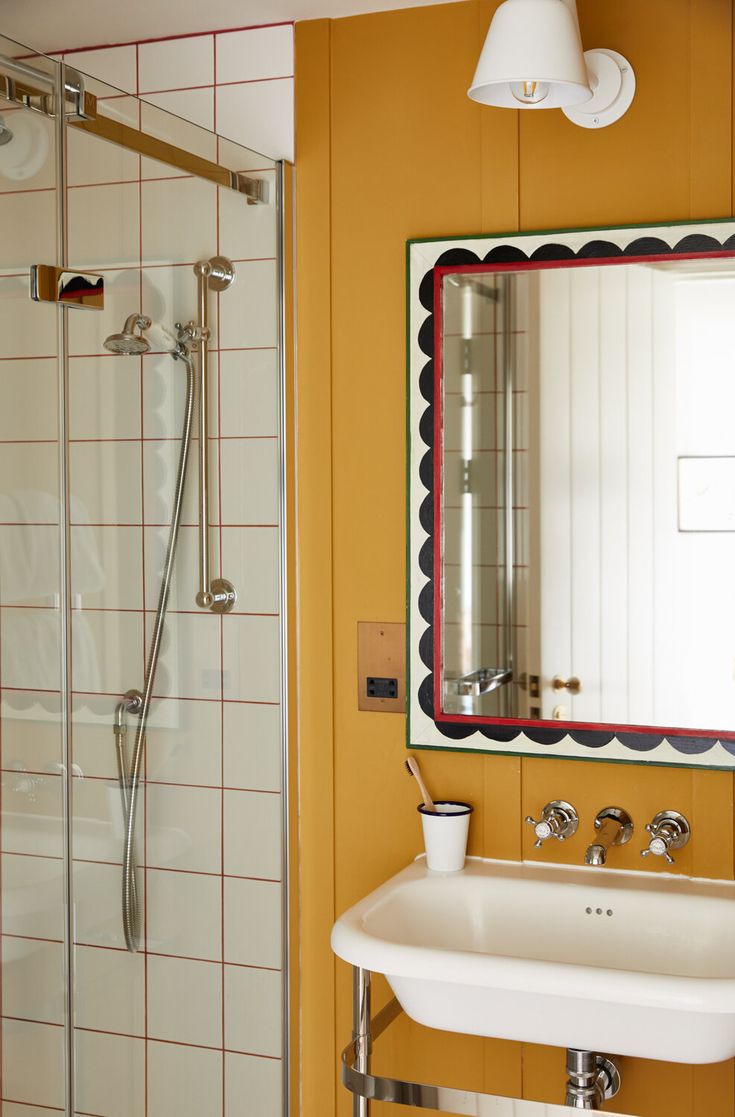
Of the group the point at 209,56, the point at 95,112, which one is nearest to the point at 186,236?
the point at 95,112

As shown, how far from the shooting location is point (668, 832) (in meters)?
2.05

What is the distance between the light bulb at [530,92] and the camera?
6.15ft

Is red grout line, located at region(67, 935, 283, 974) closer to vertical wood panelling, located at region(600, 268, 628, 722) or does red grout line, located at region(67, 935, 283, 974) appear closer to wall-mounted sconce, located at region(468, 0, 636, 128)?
vertical wood panelling, located at region(600, 268, 628, 722)

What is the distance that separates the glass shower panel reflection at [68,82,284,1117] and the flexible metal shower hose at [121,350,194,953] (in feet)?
0.06

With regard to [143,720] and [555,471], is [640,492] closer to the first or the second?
[555,471]

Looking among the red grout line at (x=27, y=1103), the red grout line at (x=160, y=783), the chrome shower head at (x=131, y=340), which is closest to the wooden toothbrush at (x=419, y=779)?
the red grout line at (x=160, y=783)

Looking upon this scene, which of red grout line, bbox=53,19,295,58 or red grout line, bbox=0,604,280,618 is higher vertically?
red grout line, bbox=53,19,295,58

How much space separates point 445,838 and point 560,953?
28 centimetres

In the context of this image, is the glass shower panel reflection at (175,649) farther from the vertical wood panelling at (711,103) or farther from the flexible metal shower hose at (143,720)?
the vertical wood panelling at (711,103)

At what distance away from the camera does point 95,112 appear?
1815 mm

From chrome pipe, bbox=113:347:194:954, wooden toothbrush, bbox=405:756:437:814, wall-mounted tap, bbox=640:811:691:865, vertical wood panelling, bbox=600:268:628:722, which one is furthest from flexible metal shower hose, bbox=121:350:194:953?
wall-mounted tap, bbox=640:811:691:865

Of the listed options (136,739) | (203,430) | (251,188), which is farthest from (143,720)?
(251,188)

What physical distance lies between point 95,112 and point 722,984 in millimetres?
1599

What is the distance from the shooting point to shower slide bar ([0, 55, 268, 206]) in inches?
65.3
